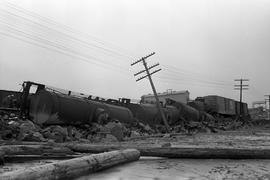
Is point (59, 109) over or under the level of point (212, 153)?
over

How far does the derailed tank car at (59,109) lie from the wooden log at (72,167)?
8516 millimetres

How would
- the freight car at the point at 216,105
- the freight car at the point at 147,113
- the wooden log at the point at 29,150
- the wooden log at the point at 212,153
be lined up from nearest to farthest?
the wooden log at the point at 29,150 < the wooden log at the point at 212,153 < the freight car at the point at 147,113 < the freight car at the point at 216,105

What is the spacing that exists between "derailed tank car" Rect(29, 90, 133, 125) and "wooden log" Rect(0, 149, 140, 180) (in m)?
8.52

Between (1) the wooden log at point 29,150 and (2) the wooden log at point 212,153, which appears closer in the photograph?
(1) the wooden log at point 29,150

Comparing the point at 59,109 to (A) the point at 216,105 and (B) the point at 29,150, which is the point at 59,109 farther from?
(A) the point at 216,105

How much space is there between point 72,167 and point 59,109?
403 inches

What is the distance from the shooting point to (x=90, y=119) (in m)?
16.6

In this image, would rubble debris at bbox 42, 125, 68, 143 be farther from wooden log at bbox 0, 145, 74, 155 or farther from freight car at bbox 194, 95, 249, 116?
freight car at bbox 194, 95, 249, 116

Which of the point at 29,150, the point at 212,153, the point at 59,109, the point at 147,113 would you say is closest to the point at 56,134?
the point at 59,109

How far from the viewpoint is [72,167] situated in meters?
4.84

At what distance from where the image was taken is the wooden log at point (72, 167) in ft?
13.0

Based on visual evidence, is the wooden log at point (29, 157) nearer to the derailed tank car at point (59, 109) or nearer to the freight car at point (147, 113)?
the derailed tank car at point (59, 109)

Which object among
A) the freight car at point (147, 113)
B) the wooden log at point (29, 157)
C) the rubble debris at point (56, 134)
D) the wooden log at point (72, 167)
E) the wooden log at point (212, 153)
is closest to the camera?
the wooden log at point (72, 167)

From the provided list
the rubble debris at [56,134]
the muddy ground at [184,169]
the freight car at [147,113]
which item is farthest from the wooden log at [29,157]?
the freight car at [147,113]
